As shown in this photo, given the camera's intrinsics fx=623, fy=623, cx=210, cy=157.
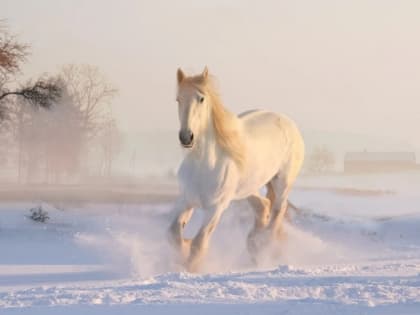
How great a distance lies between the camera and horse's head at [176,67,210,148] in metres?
6.19

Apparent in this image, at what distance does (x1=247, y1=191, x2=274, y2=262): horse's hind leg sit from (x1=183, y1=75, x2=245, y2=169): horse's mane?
1329mm

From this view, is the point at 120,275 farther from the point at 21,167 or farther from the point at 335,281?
the point at 21,167

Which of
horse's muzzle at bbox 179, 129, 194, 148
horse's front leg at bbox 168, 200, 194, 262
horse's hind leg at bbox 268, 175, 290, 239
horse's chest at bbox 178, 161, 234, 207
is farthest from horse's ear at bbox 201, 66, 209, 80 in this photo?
horse's hind leg at bbox 268, 175, 290, 239

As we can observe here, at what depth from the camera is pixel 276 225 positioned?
329 inches

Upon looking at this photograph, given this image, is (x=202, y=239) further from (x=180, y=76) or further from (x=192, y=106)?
(x=180, y=76)

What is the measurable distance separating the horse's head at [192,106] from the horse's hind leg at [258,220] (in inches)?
77.2

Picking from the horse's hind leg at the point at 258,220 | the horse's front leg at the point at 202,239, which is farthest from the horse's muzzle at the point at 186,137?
the horse's hind leg at the point at 258,220

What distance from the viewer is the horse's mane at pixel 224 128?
6.69 metres

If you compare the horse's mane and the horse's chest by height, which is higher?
the horse's mane

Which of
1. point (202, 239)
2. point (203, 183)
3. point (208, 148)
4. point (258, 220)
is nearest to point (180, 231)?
point (202, 239)

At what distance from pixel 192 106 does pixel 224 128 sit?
0.68 m

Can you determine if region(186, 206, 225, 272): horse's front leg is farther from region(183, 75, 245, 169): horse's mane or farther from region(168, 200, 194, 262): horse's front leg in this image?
region(183, 75, 245, 169): horse's mane

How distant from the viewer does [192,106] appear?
6.29m

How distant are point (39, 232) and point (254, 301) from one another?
7.86m
